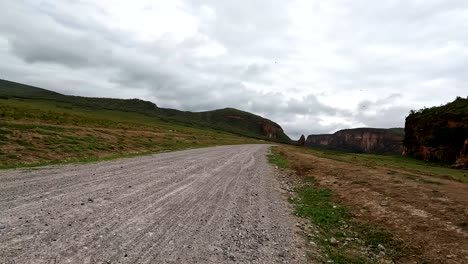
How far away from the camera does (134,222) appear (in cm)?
915

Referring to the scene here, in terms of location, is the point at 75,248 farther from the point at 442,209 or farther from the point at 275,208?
the point at 442,209

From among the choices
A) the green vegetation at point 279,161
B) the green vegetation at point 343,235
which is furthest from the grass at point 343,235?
the green vegetation at point 279,161

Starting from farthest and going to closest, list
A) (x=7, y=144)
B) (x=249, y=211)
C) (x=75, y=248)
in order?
(x=7, y=144), (x=249, y=211), (x=75, y=248)

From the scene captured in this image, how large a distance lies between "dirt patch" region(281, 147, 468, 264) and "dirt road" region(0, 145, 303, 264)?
3484mm

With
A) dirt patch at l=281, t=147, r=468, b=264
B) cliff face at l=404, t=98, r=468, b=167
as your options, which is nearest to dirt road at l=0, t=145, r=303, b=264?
dirt patch at l=281, t=147, r=468, b=264

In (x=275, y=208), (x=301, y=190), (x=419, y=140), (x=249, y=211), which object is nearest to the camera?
(x=249, y=211)

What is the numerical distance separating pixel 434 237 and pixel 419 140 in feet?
219

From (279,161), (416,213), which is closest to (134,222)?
(416,213)

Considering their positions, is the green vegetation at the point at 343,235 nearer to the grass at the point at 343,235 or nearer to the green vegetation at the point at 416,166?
the grass at the point at 343,235

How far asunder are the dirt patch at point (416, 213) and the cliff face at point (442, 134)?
3934 centimetres

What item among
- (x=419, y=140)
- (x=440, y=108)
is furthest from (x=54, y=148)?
(x=440, y=108)

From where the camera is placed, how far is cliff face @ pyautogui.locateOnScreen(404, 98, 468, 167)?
54.1 metres

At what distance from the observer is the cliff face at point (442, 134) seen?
54.1m

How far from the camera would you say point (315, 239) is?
969cm
